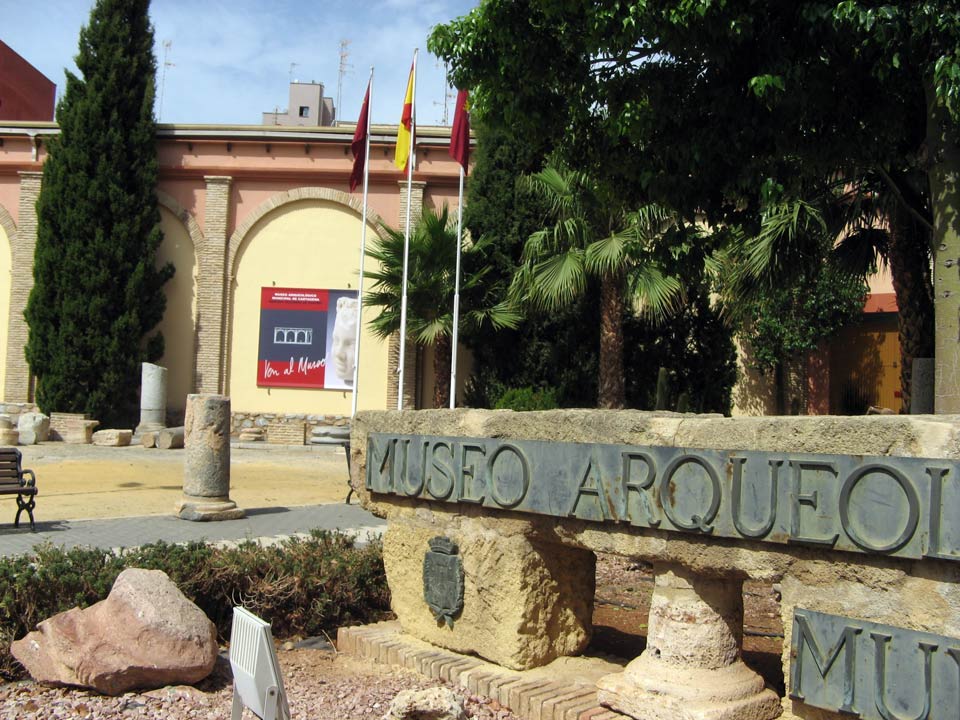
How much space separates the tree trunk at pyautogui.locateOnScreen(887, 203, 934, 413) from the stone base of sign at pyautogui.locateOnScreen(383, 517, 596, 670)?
6139 mm

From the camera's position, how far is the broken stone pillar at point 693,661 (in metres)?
4.13

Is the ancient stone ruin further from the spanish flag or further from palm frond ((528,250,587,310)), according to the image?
the spanish flag

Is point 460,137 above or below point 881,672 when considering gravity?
above

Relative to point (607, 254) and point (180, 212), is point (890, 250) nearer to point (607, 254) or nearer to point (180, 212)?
point (607, 254)

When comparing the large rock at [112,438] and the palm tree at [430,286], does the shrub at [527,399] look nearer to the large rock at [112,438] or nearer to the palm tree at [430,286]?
the palm tree at [430,286]

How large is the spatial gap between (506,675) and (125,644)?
6.59ft

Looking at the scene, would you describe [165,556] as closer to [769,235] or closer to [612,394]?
[769,235]

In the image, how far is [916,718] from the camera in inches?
132

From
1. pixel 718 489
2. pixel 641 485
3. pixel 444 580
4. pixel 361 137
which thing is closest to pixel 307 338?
pixel 361 137

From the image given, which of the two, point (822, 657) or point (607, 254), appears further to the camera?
point (607, 254)

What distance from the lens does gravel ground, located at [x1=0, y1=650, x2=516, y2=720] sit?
4645 millimetres

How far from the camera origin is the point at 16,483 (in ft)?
32.2

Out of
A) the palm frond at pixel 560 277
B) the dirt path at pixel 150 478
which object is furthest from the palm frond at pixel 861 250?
the dirt path at pixel 150 478

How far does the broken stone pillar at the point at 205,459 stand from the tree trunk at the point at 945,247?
25.3ft
